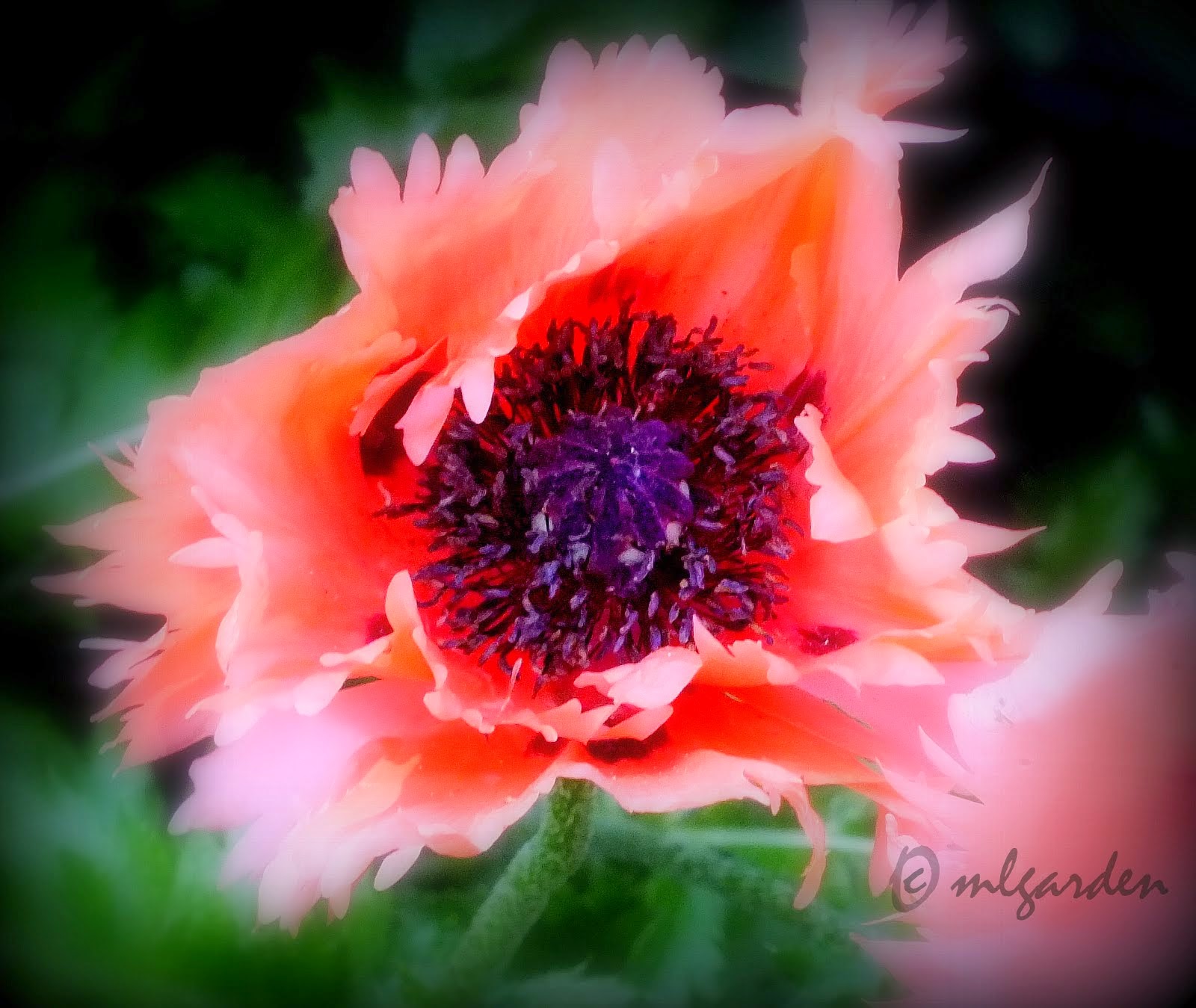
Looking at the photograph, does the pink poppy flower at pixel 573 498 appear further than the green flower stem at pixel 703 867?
No

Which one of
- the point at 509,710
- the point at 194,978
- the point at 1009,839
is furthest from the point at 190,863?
the point at 1009,839

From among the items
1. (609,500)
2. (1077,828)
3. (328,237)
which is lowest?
(1077,828)

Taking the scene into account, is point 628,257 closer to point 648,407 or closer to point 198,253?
point 648,407

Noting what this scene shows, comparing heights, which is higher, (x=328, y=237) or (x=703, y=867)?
(x=328, y=237)

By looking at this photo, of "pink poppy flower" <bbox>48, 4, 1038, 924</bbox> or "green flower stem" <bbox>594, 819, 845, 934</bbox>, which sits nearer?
"pink poppy flower" <bbox>48, 4, 1038, 924</bbox>

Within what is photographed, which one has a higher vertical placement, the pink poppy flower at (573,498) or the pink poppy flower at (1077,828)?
the pink poppy flower at (573,498)
